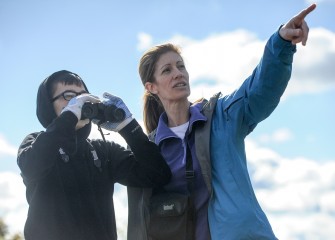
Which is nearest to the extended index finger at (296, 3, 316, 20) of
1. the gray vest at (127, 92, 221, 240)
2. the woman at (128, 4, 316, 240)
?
the woman at (128, 4, 316, 240)

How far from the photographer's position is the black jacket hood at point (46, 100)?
5449 millimetres

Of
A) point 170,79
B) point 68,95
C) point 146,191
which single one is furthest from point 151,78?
point 146,191

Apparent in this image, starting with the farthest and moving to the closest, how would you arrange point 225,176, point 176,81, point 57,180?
point 176,81 → point 57,180 → point 225,176

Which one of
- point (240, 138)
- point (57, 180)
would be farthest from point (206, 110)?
point (57, 180)

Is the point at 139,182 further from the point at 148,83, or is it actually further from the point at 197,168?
the point at 148,83

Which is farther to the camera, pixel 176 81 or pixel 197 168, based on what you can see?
pixel 176 81

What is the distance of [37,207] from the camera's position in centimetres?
502

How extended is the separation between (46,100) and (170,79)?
1116 millimetres

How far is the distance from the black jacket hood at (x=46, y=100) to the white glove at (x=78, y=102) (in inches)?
12.9

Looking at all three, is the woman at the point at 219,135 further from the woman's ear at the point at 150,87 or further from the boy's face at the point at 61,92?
the boy's face at the point at 61,92

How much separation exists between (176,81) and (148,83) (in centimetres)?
43

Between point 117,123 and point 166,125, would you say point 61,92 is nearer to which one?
point 117,123

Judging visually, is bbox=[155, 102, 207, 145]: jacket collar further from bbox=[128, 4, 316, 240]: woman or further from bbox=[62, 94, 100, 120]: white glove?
bbox=[62, 94, 100, 120]: white glove

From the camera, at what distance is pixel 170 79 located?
557cm
